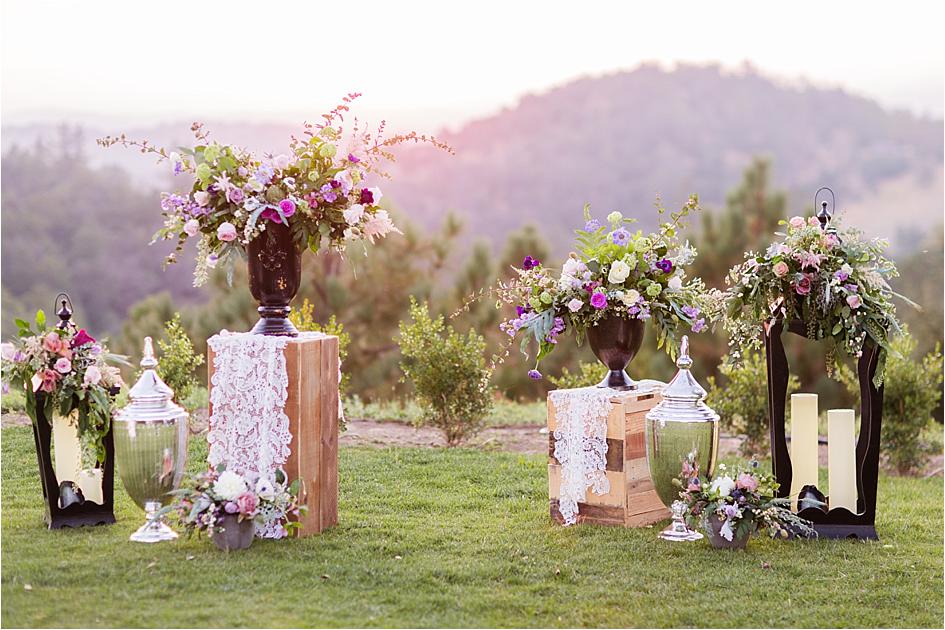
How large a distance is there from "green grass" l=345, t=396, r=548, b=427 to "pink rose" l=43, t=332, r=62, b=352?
405 cm

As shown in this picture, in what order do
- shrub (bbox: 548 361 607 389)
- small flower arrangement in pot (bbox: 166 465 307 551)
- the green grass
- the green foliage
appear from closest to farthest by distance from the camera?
small flower arrangement in pot (bbox: 166 465 307 551)
the green foliage
shrub (bbox: 548 361 607 389)
the green grass

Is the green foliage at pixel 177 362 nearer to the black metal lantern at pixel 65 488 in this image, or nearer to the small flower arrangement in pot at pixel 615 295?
the black metal lantern at pixel 65 488

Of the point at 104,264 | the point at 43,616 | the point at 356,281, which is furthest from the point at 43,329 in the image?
the point at 104,264

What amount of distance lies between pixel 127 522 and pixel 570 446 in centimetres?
214

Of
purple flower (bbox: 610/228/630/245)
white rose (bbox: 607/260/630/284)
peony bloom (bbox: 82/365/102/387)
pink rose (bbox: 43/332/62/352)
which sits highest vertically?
purple flower (bbox: 610/228/630/245)

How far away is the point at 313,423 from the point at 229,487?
1.67ft

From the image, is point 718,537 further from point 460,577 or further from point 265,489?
point 265,489

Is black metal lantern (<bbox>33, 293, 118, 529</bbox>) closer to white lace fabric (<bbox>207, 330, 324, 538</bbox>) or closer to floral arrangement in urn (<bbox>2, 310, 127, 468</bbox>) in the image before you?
floral arrangement in urn (<bbox>2, 310, 127, 468</bbox>)

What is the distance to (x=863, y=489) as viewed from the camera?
4.88 metres

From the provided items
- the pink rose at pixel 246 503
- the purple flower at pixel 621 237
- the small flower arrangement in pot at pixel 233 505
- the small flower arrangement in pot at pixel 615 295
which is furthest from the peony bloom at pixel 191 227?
the purple flower at pixel 621 237

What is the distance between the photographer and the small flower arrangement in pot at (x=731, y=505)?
4492 millimetres

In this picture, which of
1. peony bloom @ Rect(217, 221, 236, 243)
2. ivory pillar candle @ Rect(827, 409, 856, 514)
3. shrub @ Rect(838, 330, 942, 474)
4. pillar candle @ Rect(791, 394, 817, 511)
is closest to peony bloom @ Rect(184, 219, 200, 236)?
peony bloom @ Rect(217, 221, 236, 243)

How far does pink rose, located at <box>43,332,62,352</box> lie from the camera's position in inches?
177

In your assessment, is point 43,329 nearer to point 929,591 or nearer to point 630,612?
point 630,612
